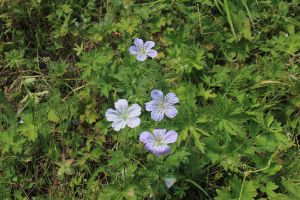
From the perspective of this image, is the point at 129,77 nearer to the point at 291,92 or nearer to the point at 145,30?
the point at 145,30

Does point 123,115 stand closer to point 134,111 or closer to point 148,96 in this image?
point 134,111

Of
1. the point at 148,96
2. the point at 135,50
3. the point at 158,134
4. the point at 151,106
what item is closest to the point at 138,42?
the point at 135,50

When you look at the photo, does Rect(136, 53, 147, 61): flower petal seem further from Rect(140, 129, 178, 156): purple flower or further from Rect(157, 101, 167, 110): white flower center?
Rect(140, 129, 178, 156): purple flower

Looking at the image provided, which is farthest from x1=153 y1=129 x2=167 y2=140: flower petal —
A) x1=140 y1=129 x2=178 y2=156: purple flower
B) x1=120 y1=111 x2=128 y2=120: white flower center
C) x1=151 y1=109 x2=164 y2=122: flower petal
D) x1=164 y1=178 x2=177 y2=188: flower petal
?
x1=164 y1=178 x2=177 y2=188: flower petal

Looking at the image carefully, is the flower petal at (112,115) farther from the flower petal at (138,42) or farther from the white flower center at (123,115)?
the flower petal at (138,42)

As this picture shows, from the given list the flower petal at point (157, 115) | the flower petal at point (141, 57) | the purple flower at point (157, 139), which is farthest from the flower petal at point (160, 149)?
the flower petal at point (141, 57)

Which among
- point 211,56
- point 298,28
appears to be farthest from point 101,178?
point 298,28

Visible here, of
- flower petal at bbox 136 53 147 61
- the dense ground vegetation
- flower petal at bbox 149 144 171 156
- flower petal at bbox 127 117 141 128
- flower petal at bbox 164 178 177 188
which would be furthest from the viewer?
flower petal at bbox 136 53 147 61
